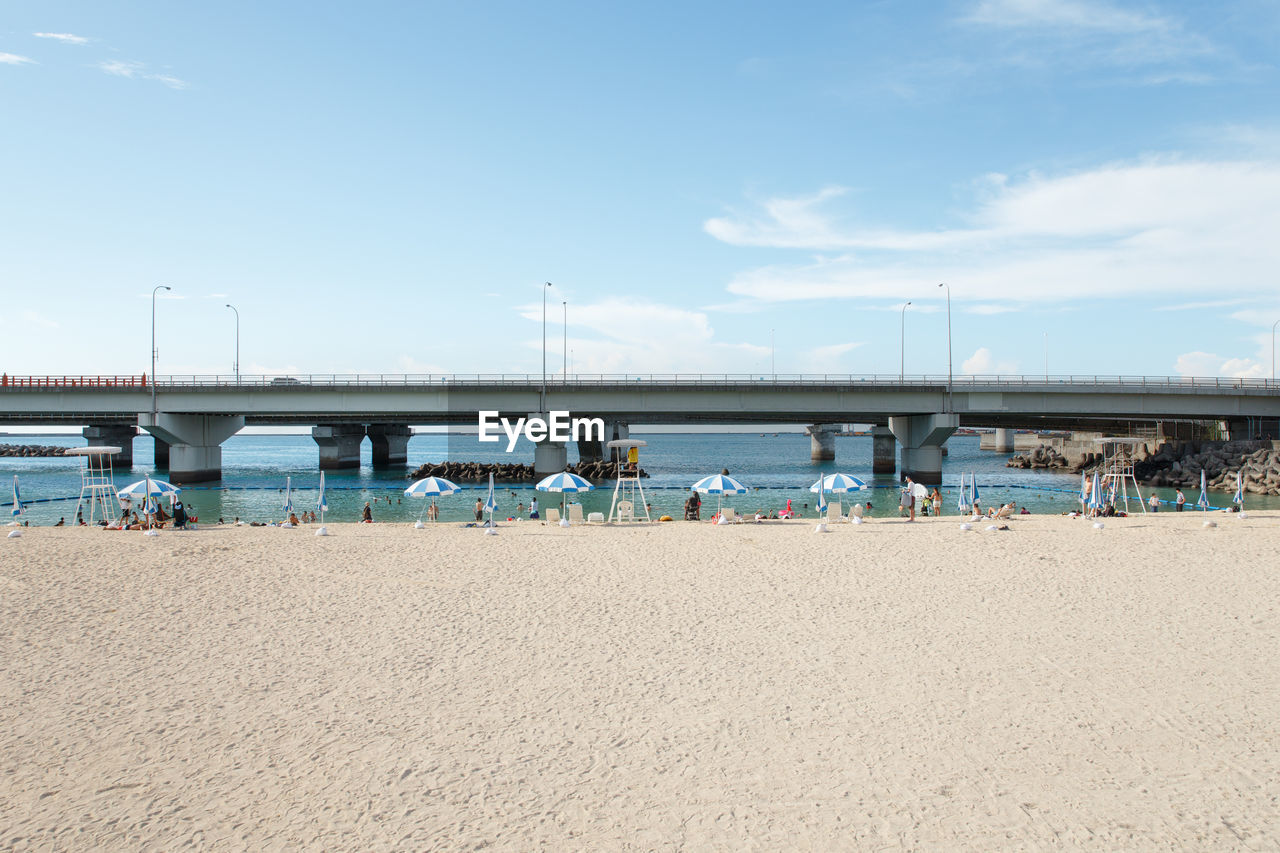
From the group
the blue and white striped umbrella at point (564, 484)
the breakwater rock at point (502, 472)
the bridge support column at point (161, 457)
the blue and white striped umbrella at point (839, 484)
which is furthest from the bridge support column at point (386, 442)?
the blue and white striped umbrella at point (839, 484)

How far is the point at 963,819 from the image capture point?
6910mm

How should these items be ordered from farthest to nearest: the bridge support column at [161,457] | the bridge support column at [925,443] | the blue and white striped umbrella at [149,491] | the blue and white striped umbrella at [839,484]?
the bridge support column at [161,457], the bridge support column at [925,443], the blue and white striped umbrella at [149,491], the blue and white striped umbrella at [839,484]

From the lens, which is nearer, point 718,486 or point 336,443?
point 718,486

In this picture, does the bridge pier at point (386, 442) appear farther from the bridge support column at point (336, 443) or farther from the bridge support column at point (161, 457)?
the bridge support column at point (161, 457)

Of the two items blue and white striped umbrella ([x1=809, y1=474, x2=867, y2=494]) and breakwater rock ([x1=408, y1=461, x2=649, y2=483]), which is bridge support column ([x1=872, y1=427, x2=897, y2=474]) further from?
blue and white striped umbrella ([x1=809, y1=474, x2=867, y2=494])

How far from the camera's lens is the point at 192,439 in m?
58.0

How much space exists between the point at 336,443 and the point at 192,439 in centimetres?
2991

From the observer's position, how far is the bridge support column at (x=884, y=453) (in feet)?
249

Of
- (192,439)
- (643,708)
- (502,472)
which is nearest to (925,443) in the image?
(502,472)

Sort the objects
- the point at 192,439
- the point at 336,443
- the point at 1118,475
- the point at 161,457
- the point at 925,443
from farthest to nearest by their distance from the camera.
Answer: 1. the point at 336,443
2. the point at 161,457
3. the point at 192,439
4. the point at 925,443
5. the point at 1118,475

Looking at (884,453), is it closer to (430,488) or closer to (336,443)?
(430,488)

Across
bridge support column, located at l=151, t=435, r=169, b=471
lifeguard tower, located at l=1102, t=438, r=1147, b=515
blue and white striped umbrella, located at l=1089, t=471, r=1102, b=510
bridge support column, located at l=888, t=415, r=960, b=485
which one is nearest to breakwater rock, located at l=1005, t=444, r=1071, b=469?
bridge support column, located at l=888, t=415, r=960, b=485

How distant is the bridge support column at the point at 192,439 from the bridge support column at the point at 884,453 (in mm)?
58527

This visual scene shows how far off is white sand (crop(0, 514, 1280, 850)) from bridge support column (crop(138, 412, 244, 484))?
4234 cm
